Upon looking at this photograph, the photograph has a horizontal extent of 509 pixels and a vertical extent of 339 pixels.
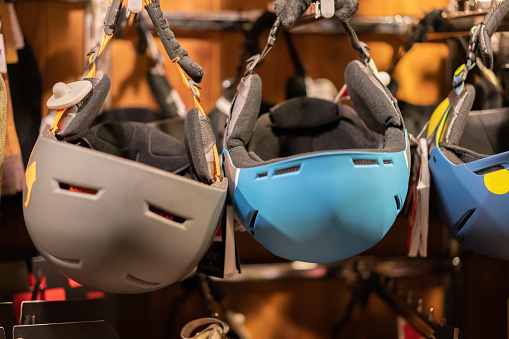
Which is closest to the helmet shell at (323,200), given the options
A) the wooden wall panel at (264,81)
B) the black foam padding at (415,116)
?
the black foam padding at (415,116)

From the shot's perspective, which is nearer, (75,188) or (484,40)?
(75,188)

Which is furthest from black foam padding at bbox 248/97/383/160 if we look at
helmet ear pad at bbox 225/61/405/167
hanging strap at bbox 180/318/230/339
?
hanging strap at bbox 180/318/230/339

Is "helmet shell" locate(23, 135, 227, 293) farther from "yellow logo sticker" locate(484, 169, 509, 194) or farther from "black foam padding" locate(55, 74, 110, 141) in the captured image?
"yellow logo sticker" locate(484, 169, 509, 194)

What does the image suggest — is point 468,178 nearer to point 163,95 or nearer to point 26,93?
point 163,95

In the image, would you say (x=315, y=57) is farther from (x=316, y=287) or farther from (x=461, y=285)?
(x=461, y=285)

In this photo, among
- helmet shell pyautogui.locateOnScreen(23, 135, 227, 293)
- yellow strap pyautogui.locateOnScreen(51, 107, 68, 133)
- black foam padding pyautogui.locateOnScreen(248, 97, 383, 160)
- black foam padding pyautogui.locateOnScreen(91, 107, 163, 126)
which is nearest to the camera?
helmet shell pyautogui.locateOnScreen(23, 135, 227, 293)

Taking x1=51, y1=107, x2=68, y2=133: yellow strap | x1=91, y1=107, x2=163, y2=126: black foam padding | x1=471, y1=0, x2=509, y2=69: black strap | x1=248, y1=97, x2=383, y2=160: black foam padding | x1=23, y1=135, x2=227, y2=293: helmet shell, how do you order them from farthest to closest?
x1=91, y1=107, x2=163, y2=126: black foam padding < x1=248, y1=97, x2=383, y2=160: black foam padding < x1=471, y1=0, x2=509, y2=69: black strap < x1=51, y1=107, x2=68, y2=133: yellow strap < x1=23, y1=135, x2=227, y2=293: helmet shell

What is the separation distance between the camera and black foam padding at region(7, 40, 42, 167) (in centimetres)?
97

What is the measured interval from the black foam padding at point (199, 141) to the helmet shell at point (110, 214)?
0.06 m

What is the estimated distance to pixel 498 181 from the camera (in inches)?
27.5

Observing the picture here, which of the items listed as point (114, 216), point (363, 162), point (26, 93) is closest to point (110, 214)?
point (114, 216)

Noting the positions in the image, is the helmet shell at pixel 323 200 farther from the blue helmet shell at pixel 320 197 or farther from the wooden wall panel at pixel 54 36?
the wooden wall panel at pixel 54 36

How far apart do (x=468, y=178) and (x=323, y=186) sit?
0.28 metres

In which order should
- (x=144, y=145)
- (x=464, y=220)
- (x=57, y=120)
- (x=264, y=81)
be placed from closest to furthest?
(x=57, y=120) < (x=464, y=220) < (x=144, y=145) < (x=264, y=81)
